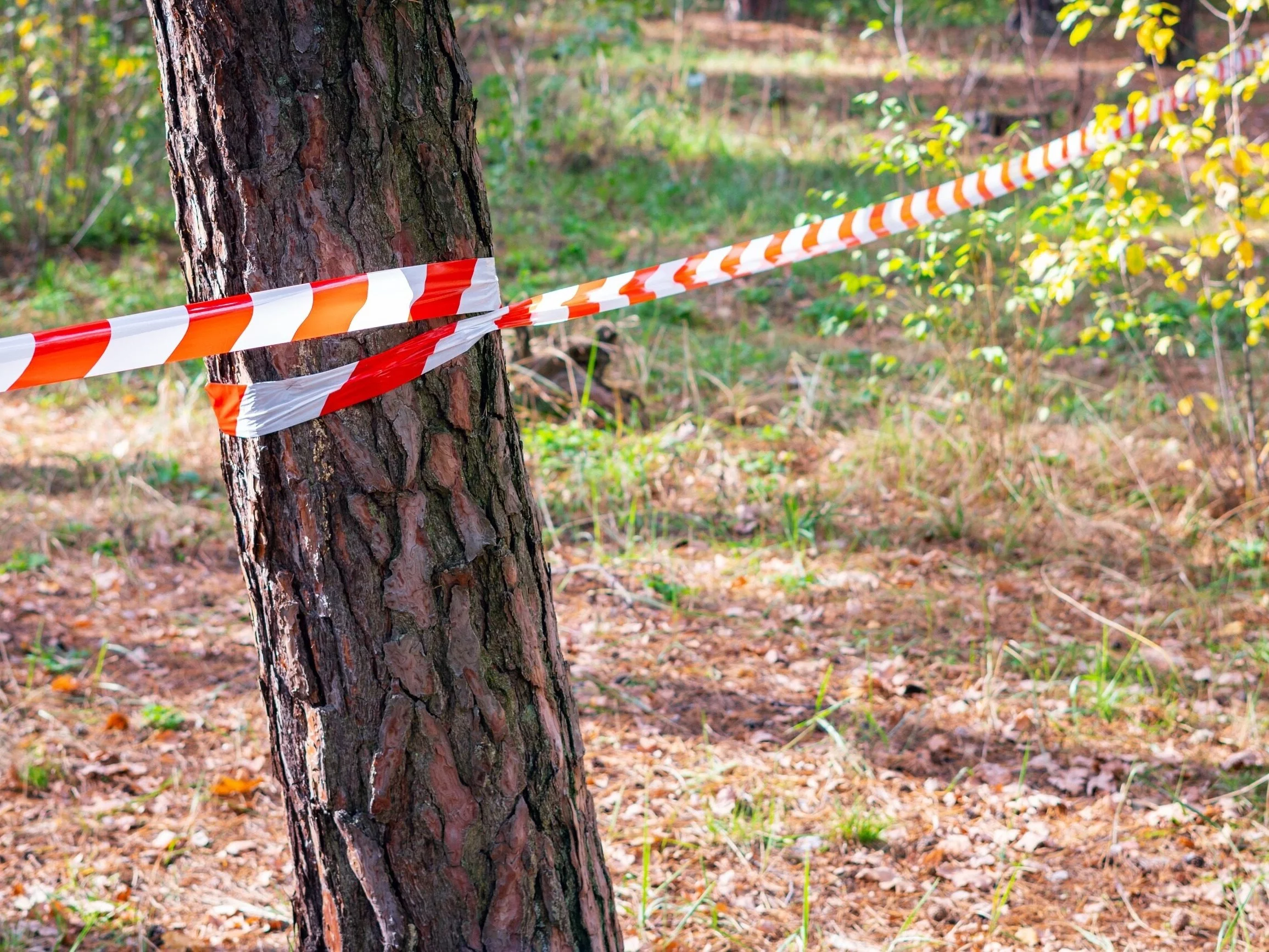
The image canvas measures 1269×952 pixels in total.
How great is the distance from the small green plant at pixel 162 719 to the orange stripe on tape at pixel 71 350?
2017mm

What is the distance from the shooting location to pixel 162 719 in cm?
330

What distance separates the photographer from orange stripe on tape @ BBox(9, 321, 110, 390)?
1.54 m

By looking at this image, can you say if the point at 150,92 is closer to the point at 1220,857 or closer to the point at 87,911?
the point at 87,911

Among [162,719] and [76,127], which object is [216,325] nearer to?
[162,719]

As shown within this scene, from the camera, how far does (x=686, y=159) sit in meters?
9.57

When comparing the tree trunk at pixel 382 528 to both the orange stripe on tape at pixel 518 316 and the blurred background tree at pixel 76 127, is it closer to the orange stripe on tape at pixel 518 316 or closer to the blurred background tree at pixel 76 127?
the orange stripe on tape at pixel 518 316

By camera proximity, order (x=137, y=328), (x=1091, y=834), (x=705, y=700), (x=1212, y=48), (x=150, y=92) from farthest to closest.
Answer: (x=1212, y=48), (x=150, y=92), (x=705, y=700), (x=1091, y=834), (x=137, y=328)

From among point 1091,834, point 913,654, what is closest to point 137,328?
point 1091,834

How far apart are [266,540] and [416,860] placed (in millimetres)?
538

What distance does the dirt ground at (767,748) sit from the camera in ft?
8.18

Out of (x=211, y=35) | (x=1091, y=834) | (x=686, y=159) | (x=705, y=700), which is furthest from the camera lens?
(x=686, y=159)

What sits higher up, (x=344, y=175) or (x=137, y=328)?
(x=344, y=175)

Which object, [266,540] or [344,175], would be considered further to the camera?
[266,540]

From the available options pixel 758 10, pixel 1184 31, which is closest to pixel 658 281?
pixel 1184 31
